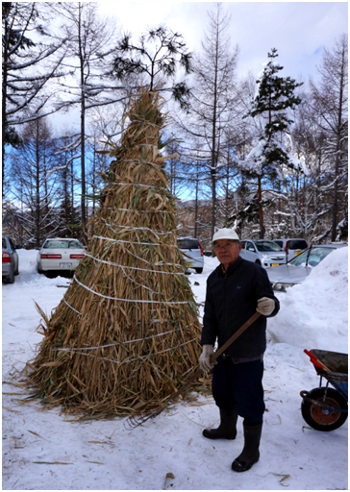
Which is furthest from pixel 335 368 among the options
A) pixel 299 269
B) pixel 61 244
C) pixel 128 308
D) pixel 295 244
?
pixel 295 244

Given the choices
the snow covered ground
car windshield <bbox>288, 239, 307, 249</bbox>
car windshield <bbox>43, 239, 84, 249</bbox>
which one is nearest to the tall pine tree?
car windshield <bbox>288, 239, 307, 249</bbox>

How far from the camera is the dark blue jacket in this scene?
7.50 ft

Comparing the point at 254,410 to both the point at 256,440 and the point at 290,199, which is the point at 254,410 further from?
the point at 290,199

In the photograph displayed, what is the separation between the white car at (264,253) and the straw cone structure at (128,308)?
33.4 feet

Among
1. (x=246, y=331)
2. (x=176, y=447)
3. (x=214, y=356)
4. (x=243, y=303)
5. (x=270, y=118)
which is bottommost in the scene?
(x=176, y=447)

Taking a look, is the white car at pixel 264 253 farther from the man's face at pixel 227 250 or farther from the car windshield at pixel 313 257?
the man's face at pixel 227 250

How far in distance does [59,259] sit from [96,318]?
7064 mm

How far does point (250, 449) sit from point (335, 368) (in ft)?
2.68

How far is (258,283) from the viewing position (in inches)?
89.5

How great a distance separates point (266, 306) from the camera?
2123 mm

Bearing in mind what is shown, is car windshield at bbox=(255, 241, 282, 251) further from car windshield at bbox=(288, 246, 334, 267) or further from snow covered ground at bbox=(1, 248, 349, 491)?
snow covered ground at bbox=(1, 248, 349, 491)

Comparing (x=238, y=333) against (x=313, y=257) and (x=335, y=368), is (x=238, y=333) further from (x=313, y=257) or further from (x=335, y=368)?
(x=313, y=257)

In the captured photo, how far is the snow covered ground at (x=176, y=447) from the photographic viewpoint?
6.58 feet

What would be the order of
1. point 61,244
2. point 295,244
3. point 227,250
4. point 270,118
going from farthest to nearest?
point 270,118, point 295,244, point 61,244, point 227,250
